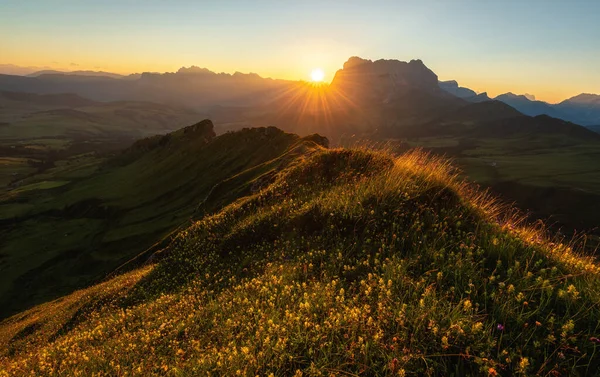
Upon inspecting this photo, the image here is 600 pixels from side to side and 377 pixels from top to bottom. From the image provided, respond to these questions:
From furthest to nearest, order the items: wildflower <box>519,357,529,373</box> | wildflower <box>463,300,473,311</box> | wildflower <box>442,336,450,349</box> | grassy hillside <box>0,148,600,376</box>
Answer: wildflower <box>463,300,473,311</box> < grassy hillside <box>0,148,600,376</box> < wildflower <box>442,336,450,349</box> < wildflower <box>519,357,529,373</box>

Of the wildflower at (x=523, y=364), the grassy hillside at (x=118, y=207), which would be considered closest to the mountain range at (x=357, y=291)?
the wildflower at (x=523, y=364)

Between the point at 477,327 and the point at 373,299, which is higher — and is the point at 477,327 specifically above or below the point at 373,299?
above

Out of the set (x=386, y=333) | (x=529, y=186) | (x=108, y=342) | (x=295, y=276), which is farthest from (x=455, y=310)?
(x=529, y=186)

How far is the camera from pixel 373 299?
8305mm

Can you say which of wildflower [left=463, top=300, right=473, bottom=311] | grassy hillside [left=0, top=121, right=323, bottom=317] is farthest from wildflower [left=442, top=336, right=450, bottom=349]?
grassy hillside [left=0, top=121, right=323, bottom=317]

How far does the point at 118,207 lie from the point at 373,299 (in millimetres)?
121566

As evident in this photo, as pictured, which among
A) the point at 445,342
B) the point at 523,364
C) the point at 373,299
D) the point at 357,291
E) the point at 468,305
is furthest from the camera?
the point at 357,291

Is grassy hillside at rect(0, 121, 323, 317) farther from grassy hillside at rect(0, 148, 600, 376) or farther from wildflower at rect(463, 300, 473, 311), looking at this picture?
wildflower at rect(463, 300, 473, 311)

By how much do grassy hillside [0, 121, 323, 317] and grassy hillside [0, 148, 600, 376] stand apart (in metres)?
22.5

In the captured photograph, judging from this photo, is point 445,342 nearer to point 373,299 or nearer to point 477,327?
point 477,327

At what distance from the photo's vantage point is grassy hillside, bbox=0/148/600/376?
6398mm

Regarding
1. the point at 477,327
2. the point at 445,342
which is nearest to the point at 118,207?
the point at 445,342

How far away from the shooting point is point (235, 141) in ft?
363

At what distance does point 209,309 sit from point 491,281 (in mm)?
8469
